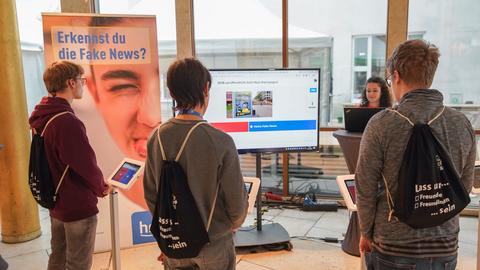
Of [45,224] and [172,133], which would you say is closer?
[172,133]

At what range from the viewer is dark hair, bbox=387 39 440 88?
56.2 inches

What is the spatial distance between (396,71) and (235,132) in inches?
75.6

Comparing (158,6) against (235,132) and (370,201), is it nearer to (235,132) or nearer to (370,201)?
(235,132)

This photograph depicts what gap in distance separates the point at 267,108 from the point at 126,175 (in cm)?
144

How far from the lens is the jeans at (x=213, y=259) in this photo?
157 centimetres

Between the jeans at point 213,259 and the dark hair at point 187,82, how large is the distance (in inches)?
21.9

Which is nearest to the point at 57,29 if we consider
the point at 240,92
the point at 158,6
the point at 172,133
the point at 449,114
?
the point at 240,92

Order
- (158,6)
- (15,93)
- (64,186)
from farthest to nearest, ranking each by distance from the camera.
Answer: (158,6), (15,93), (64,186)

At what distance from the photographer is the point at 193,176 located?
1.49 m

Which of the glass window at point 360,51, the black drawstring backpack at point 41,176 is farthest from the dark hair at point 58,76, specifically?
the glass window at point 360,51

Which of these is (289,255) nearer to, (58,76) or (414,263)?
(414,263)

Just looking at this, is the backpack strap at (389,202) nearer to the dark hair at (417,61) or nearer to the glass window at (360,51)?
the dark hair at (417,61)

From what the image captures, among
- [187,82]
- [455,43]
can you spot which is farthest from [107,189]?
[455,43]

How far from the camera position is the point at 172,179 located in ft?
4.82
